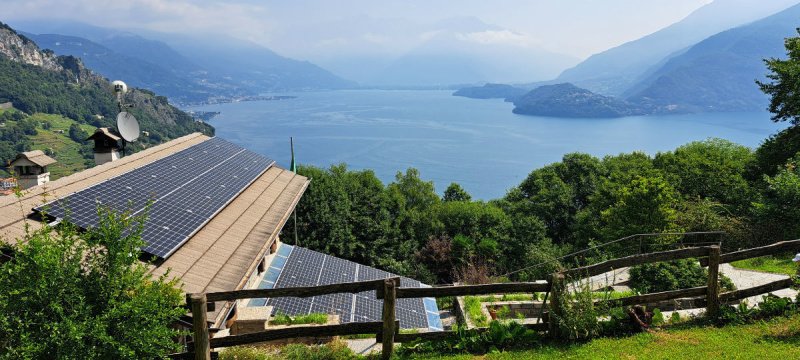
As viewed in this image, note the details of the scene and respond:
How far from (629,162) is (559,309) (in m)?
41.5

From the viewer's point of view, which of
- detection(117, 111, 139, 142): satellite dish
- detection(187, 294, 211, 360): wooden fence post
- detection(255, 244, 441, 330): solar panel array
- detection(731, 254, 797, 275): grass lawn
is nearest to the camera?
detection(187, 294, 211, 360): wooden fence post

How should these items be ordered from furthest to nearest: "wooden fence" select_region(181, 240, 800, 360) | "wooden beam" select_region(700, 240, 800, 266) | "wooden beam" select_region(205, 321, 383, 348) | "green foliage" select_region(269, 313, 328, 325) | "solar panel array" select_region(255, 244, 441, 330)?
"solar panel array" select_region(255, 244, 441, 330) < "green foliage" select_region(269, 313, 328, 325) < "wooden beam" select_region(700, 240, 800, 266) < "wooden beam" select_region(205, 321, 383, 348) < "wooden fence" select_region(181, 240, 800, 360)

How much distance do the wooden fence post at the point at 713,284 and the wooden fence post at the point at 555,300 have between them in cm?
277

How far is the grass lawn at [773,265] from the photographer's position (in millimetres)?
15805

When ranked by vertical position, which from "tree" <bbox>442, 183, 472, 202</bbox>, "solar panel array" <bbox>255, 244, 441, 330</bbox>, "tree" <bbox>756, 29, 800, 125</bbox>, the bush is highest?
"tree" <bbox>756, 29, 800, 125</bbox>

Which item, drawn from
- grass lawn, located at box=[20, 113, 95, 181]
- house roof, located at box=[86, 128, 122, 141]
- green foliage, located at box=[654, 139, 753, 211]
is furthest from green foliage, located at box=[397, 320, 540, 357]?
grass lawn, located at box=[20, 113, 95, 181]

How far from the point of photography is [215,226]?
13383 mm

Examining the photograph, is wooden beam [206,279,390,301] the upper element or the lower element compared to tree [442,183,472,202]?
upper

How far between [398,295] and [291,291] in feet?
5.33

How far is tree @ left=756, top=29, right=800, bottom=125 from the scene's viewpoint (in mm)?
25933

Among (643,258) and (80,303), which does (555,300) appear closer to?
(643,258)

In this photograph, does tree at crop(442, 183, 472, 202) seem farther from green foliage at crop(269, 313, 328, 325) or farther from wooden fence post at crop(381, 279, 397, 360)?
wooden fence post at crop(381, 279, 397, 360)

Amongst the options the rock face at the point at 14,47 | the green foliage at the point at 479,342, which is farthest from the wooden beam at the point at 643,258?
the rock face at the point at 14,47

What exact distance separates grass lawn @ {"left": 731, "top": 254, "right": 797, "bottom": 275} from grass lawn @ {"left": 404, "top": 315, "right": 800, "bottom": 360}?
884 centimetres
